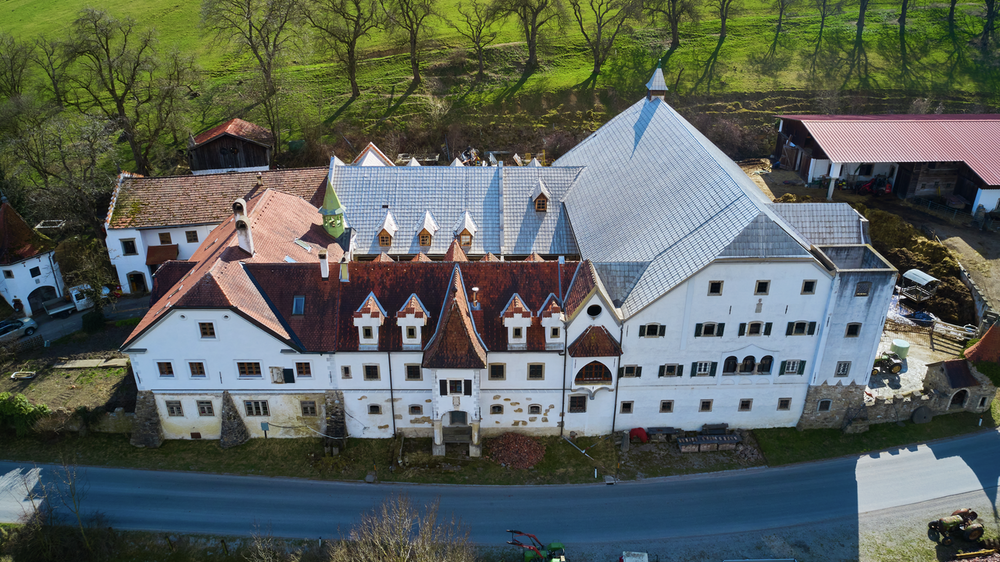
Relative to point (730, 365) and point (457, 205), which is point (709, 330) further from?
point (457, 205)

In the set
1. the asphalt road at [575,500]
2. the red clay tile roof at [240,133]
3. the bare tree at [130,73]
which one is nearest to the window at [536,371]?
the asphalt road at [575,500]

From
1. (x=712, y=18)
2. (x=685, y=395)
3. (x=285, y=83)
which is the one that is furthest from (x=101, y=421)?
(x=712, y=18)

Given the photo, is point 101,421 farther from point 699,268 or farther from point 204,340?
point 699,268

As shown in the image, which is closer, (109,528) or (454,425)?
(109,528)

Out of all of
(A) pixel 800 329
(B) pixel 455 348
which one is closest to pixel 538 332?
(B) pixel 455 348

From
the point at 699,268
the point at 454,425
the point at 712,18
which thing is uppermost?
the point at 712,18

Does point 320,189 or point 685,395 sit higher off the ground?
point 320,189

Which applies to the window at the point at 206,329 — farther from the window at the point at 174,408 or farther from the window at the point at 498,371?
the window at the point at 498,371
